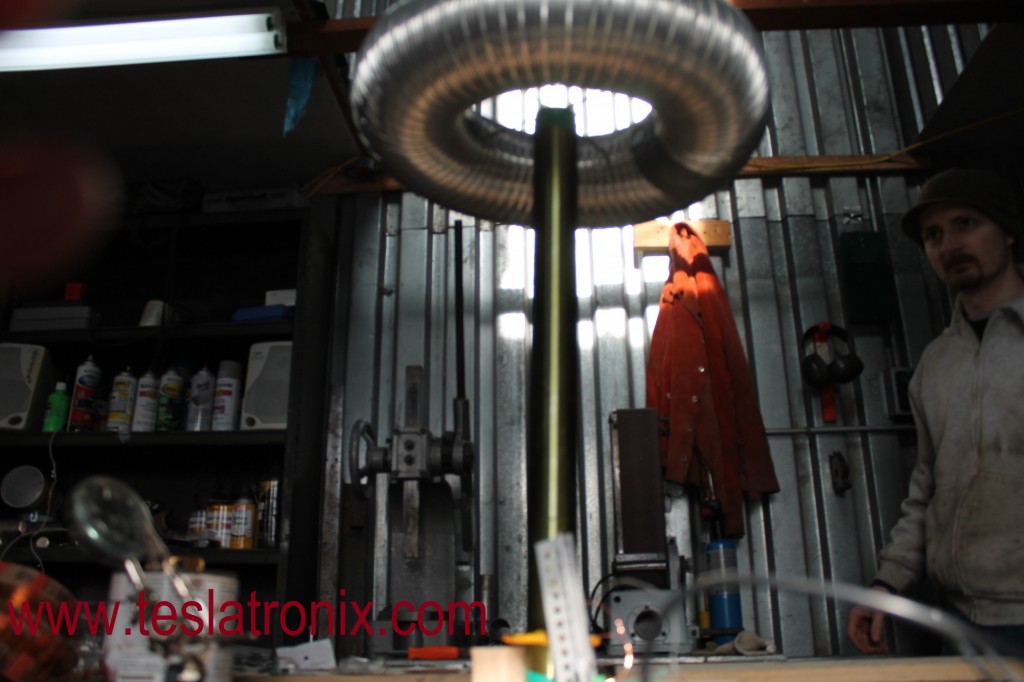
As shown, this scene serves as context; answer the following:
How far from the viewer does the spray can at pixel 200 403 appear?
2703 mm

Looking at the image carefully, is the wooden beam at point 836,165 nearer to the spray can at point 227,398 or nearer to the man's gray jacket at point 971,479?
Result: the man's gray jacket at point 971,479

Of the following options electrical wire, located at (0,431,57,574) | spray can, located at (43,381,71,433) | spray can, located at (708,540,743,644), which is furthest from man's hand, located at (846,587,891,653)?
spray can, located at (43,381,71,433)

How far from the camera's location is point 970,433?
6.68 ft

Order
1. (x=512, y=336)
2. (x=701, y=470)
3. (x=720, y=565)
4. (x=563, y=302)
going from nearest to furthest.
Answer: (x=563, y=302), (x=720, y=565), (x=701, y=470), (x=512, y=336)

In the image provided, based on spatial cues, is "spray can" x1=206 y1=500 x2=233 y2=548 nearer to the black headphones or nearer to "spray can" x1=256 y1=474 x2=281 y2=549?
"spray can" x1=256 y1=474 x2=281 y2=549

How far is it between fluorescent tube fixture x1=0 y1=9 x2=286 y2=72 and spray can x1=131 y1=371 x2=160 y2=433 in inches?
39.6

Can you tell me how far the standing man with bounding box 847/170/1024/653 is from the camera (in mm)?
→ 1907

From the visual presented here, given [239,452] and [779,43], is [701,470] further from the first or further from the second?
[779,43]

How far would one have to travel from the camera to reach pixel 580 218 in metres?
1.13

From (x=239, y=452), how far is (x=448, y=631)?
1.13 metres

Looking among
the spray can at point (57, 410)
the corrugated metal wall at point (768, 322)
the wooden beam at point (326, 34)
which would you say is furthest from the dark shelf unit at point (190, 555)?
the wooden beam at point (326, 34)

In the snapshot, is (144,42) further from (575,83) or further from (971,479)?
(971,479)

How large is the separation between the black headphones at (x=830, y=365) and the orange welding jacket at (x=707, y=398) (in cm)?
25

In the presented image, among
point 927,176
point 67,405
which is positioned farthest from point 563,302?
point 927,176
